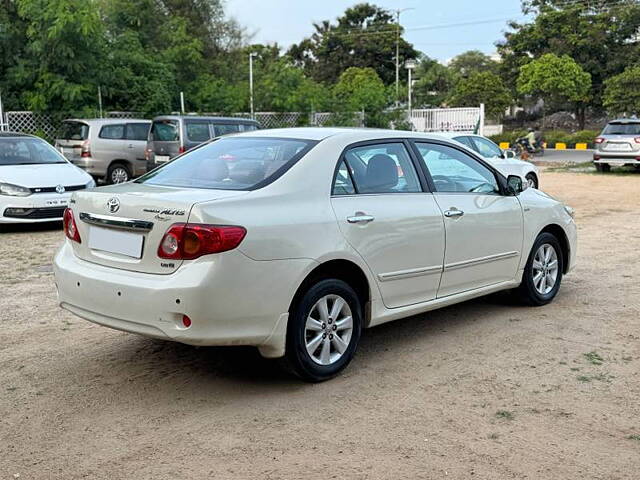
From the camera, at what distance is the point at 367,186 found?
16.5 feet

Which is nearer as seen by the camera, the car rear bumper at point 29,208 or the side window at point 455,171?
the side window at point 455,171

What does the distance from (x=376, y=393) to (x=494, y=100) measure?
142 ft

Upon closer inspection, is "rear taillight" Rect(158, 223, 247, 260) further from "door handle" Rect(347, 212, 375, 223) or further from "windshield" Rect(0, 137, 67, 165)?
"windshield" Rect(0, 137, 67, 165)

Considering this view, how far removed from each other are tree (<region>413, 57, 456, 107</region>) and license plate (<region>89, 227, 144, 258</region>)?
176 feet

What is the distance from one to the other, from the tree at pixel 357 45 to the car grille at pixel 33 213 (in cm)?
5294

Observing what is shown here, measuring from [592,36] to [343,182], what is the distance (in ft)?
158

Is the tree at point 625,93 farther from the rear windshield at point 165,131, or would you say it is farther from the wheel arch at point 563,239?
the wheel arch at point 563,239

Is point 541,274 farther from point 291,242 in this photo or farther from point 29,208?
point 29,208

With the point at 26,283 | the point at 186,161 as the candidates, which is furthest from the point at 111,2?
the point at 186,161

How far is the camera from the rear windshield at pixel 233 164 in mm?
4695

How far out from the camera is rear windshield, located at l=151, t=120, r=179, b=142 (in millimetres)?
15836

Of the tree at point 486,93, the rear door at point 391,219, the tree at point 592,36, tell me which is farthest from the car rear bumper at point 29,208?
the tree at point 592,36

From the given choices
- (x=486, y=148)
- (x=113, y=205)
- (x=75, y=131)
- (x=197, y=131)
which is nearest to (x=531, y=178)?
(x=486, y=148)

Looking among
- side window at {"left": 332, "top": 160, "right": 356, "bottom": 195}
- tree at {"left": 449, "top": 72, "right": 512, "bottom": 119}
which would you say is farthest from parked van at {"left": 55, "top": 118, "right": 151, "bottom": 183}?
tree at {"left": 449, "top": 72, "right": 512, "bottom": 119}
